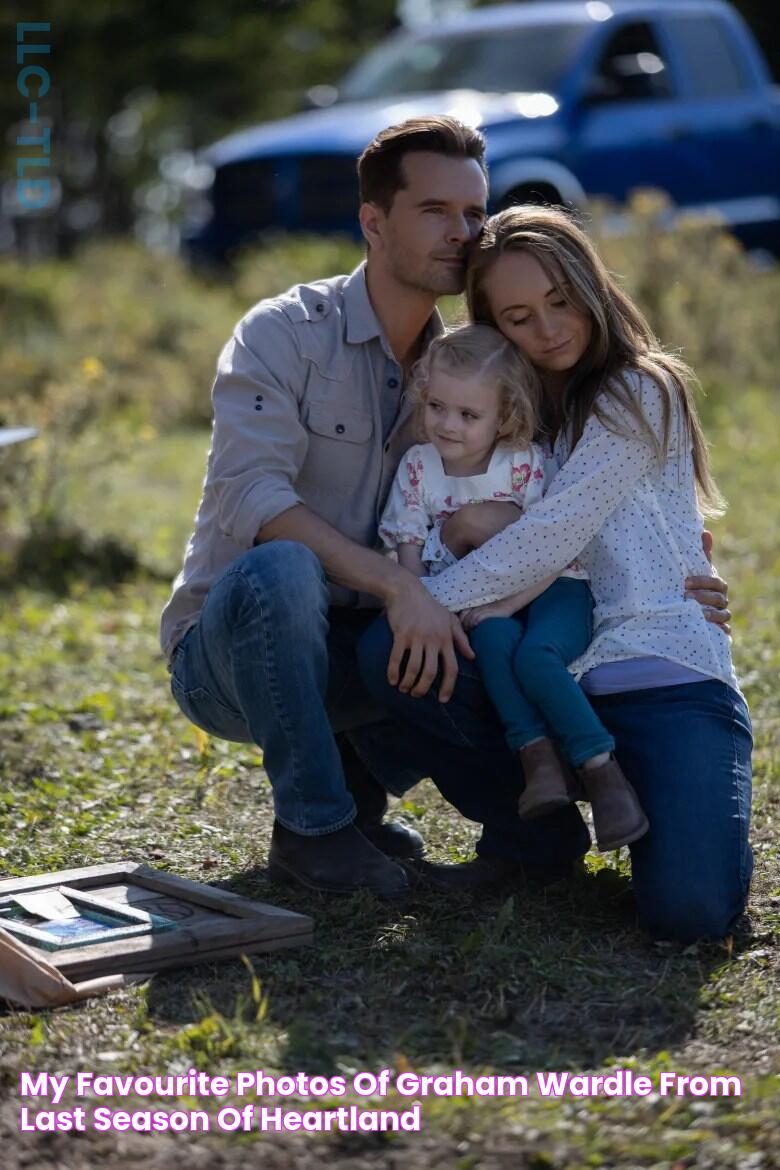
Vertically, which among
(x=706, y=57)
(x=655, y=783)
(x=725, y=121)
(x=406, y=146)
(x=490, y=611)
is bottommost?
(x=655, y=783)

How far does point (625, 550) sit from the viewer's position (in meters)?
3.73

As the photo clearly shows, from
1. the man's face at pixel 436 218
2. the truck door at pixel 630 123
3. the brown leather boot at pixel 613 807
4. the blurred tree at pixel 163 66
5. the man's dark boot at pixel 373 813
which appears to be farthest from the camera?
the blurred tree at pixel 163 66

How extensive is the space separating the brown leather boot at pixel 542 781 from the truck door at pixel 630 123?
25.0ft

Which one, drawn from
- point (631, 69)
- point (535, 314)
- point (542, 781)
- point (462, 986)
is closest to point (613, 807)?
point (542, 781)

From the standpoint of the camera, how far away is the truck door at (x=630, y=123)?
10.6 m

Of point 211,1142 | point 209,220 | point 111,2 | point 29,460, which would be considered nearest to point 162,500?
point 29,460

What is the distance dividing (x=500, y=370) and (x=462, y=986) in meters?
1.32

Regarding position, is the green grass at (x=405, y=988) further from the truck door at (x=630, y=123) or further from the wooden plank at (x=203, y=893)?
the truck door at (x=630, y=123)

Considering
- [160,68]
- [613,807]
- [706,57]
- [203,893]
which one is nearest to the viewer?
[613,807]

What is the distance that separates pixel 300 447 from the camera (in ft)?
13.0

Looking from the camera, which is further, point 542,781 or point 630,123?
point 630,123

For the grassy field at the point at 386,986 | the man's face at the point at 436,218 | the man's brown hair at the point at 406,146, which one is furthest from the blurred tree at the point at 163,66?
the man's face at the point at 436,218

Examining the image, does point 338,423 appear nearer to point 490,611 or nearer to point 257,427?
point 257,427

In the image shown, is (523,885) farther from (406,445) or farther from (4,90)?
(4,90)
